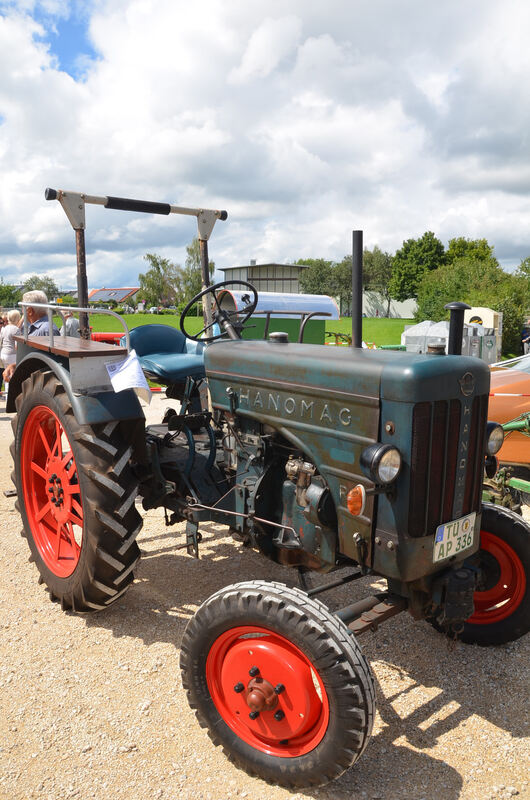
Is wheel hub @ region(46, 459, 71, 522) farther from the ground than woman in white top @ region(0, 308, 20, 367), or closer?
closer

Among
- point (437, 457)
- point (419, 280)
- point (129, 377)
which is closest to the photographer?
point (437, 457)

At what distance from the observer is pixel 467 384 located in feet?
6.81

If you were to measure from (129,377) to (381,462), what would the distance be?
4.21ft

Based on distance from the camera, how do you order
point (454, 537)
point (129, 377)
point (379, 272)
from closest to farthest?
point (454, 537), point (129, 377), point (379, 272)

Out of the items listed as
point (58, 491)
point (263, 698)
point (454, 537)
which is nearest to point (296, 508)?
point (454, 537)

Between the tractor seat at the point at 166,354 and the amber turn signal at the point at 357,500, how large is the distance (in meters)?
1.69

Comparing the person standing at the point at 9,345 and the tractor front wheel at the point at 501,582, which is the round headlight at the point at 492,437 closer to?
the tractor front wheel at the point at 501,582

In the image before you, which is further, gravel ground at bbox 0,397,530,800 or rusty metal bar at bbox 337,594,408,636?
rusty metal bar at bbox 337,594,408,636

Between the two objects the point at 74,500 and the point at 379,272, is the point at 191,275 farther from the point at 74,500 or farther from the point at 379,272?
the point at 74,500

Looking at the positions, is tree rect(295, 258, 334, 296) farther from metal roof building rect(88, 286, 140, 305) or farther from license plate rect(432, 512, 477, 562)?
license plate rect(432, 512, 477, 562)

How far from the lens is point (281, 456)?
257 cm

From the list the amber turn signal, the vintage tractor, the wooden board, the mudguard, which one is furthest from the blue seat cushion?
the amber turn signal

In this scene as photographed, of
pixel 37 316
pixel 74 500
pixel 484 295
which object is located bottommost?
pixel 74 500

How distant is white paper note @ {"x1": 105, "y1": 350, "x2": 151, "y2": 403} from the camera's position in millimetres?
2618
